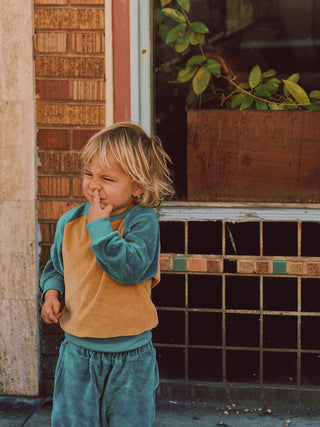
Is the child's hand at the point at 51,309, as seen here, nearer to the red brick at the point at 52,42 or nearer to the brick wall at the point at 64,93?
the brick wall at the point at 64,93

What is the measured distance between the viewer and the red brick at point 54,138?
3586 millimetres

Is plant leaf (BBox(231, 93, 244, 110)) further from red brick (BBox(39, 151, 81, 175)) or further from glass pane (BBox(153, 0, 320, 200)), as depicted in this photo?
red brick (BBox(39, 151, 81, 175))

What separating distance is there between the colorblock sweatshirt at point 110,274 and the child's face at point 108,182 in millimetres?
98

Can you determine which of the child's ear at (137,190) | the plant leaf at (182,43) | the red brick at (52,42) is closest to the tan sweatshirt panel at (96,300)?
the child's ear at (137,190)

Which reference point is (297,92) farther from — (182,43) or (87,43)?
(87,43)

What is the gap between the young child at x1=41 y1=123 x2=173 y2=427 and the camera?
7.24 feet

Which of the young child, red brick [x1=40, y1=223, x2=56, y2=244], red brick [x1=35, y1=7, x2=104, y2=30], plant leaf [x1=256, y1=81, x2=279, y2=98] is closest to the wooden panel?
plant leaf [x1=256, y1=81, x2=279, y2=98]

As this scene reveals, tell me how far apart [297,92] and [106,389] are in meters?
2.22

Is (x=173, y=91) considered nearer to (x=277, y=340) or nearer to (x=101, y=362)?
(x=277, y=340)

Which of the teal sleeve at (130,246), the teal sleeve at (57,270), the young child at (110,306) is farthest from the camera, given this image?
the teal sleeve at (57,270)

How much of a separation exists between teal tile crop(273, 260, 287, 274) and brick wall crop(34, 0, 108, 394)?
1217mm

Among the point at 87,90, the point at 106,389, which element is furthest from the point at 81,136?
the point at 106,389

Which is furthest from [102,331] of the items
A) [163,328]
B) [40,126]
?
[40,126]

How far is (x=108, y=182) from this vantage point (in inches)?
87.4
